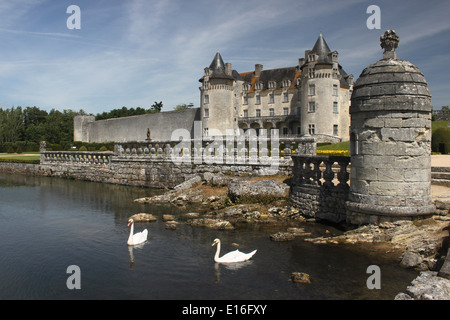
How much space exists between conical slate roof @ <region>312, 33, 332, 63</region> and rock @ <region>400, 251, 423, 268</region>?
4245cm

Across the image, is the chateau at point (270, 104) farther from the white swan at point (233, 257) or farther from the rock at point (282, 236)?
the white swan at point (233, 257)

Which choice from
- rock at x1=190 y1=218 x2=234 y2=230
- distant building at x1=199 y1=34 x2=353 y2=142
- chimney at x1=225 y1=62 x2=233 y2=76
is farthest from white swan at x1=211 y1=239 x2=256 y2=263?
chimney at x1=225 y1=62 x2=233 y2=76

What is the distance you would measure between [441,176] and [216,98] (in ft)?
139

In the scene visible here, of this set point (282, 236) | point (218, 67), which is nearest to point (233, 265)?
point (282, 236)

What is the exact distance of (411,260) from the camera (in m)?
7.30

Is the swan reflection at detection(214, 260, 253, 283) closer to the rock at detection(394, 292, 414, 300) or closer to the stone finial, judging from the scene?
the rock at detection(394, 292, 414, 300)

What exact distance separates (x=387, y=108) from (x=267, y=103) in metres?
48.3

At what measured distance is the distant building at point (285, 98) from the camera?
47.2 metres

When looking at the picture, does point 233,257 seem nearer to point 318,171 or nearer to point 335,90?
point 318,171

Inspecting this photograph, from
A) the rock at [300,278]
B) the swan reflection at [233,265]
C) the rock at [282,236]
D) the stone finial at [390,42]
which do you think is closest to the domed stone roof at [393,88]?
the stone finial at [390,42]

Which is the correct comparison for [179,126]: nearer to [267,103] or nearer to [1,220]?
[267,103]

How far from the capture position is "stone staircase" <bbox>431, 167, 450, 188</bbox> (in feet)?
37.1

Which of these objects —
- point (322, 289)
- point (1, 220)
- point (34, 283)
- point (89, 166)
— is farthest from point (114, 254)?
point (89, 166)

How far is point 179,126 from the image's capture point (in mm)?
56312
